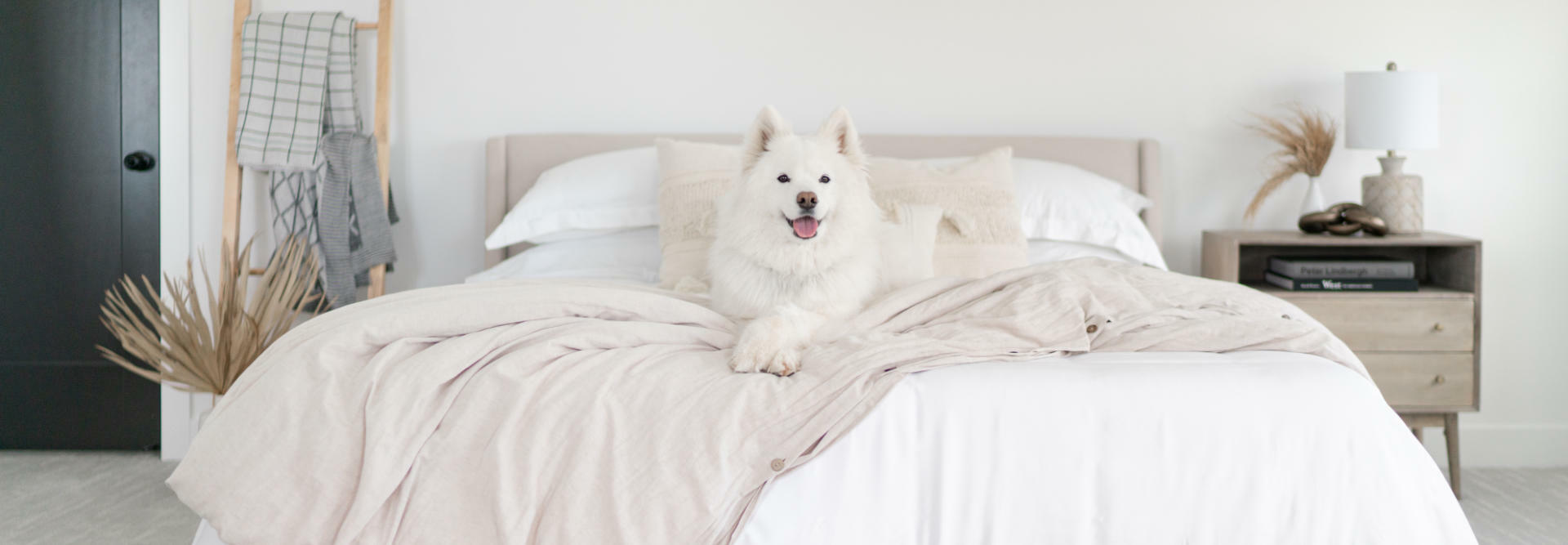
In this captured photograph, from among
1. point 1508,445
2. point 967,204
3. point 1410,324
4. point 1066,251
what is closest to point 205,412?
point 967,204

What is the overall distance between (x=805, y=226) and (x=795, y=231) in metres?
0.02

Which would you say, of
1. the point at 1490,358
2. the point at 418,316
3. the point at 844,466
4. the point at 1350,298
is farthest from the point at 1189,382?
the point at 1490,358

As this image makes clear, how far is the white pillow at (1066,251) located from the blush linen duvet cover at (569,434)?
107cm

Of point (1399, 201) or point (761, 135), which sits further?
point (1399, 201)

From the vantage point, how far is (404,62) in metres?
3.28

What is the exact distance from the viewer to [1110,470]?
4.56 ft

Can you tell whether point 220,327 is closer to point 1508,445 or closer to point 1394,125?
point 1394,125

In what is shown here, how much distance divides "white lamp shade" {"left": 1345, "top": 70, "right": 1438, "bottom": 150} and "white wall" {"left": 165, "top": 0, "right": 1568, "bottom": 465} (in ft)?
1.19

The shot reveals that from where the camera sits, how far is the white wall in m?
3.24

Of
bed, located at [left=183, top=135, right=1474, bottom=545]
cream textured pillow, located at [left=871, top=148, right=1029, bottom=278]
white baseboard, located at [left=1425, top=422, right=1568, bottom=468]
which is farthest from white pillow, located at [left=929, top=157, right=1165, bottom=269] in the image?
white baseboard, located at [left=1425, top=422, right=1568, bottom=468]

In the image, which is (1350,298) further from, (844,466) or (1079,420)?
(844,466)

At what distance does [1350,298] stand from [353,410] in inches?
106

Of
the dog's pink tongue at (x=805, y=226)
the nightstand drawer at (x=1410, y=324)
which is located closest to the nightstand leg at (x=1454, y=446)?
the nightstand drawer at (x=1410, y=324)

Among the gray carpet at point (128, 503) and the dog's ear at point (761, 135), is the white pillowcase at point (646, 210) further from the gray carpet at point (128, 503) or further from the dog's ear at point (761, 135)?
the gray carpet at point (128, 503)
